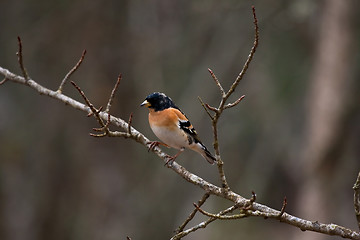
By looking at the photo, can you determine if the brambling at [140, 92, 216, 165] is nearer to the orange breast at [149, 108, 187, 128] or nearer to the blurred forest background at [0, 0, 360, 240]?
the orange breast at [149, 108, 187, 128]

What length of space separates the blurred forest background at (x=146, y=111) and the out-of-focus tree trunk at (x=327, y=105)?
20mm

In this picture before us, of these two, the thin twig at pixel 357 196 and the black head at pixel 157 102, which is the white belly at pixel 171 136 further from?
the thin twig at pixel 357 196

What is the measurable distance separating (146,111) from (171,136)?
6813 millimetres

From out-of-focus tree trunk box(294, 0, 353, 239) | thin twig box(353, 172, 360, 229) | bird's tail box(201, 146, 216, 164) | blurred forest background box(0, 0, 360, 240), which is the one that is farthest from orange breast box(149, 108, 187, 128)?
out-of-focus tree trunk box(294, 0, 353, 239)

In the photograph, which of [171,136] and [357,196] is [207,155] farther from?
[357,196]

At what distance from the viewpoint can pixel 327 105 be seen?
10.5 meters

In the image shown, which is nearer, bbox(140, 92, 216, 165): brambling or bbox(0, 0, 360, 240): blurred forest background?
bbox(140, 92, 216, 165): brambling

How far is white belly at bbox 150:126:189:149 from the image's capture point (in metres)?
5.45

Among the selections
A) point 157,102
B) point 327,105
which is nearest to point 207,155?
point 157,102

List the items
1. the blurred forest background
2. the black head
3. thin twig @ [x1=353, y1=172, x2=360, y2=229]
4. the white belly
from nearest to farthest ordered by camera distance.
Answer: thin twig @ [x1=353, y1=172, x2=360, y2=229], the white belly, the black head, the blurred forest background

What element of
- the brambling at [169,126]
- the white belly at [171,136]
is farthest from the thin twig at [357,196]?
the white belly at [171,136]

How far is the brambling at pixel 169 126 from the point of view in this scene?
548 cm

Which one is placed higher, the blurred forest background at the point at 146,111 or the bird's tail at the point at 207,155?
the blurred forest background at the point at 146,111

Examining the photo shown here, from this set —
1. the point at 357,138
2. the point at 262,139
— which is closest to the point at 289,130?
the point at 262,139
